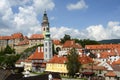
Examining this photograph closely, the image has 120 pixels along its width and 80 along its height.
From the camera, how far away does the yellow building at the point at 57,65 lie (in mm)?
81613

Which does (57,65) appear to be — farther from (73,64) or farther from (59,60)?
(73,64)

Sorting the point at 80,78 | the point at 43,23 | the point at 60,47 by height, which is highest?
the point at 43,23

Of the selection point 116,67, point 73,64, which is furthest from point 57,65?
point 116,67

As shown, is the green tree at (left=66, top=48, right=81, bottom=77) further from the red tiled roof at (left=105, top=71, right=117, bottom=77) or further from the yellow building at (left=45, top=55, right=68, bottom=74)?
the red tiled roof at (left=105, top=71, right=117, bottom=77)

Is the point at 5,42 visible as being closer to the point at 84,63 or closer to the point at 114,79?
the point at 84,63

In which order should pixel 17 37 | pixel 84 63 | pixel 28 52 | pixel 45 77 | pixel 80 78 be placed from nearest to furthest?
pixel 45 77 < pixel 80 78 < pixel 84 63 < pixel 28 52 < pixel 17 37

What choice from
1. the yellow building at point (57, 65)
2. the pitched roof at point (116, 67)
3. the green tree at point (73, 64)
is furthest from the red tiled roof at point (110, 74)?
the yellow building at point (57, 65)

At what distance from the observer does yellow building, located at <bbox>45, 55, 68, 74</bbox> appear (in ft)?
268

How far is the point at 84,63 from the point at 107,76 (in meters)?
14.4

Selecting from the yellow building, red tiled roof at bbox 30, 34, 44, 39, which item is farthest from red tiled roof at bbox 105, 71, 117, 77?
red tiled roof at bbox 30, 34, 44, 39

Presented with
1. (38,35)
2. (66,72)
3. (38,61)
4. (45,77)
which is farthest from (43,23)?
(45,77)

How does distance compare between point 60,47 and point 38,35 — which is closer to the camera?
point 60,47

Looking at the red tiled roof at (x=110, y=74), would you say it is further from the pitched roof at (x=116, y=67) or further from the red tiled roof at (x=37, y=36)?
the red tiled roof at (x=37, y=36)

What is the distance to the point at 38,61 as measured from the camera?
313 feet
